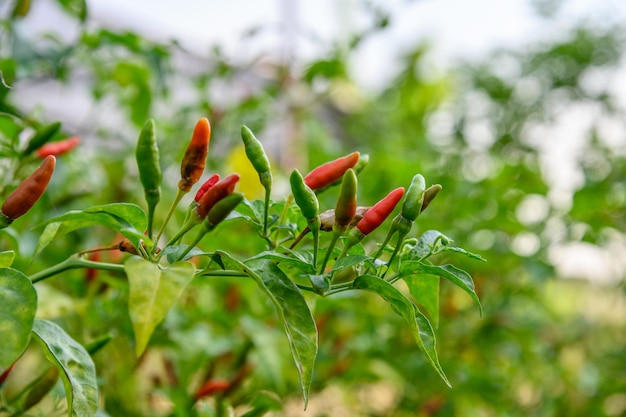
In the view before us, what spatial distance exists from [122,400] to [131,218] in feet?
2.06

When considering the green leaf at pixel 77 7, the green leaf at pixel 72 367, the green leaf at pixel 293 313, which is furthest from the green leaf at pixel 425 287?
the green leaf at pixel 77 7

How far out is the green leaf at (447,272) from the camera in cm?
42

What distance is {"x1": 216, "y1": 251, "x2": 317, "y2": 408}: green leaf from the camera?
39 centimetres

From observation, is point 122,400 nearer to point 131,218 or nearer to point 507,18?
point 131,218

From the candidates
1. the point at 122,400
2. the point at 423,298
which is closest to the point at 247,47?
the point at 122,400

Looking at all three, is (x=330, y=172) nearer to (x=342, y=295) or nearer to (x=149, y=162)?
(x=149, y=162)

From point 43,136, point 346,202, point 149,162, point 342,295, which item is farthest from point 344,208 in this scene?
point 342,295

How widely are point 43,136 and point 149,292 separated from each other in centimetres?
35

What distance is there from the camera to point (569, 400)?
171cm

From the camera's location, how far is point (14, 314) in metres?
0.36

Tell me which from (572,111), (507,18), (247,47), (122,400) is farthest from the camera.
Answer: (572,111)

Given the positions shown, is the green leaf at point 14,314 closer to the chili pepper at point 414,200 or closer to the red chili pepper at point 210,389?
the chili pepper at point 414,200

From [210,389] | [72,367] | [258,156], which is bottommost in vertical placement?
[210,389]

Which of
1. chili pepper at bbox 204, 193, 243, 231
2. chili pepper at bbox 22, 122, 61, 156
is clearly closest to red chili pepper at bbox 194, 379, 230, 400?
chili pepper at bbox 22, 122, 61, 156
